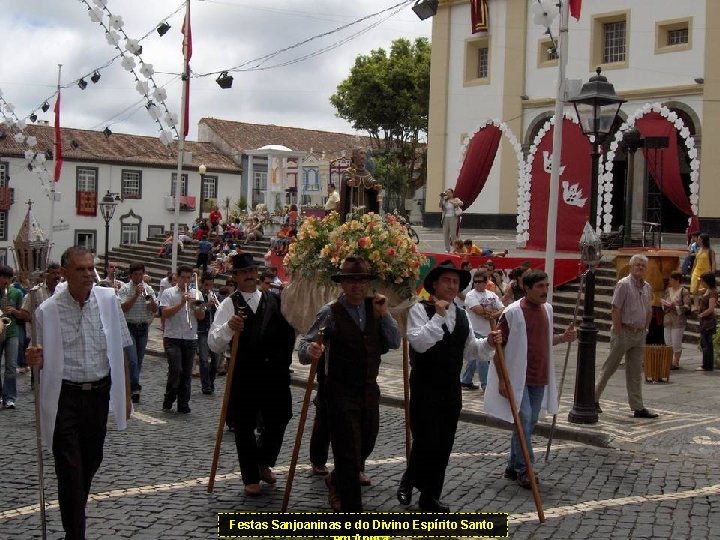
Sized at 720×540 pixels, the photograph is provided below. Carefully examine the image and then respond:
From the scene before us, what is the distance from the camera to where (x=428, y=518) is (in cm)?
645

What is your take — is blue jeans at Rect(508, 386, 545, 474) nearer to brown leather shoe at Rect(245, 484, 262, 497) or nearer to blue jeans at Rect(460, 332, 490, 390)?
brown leather shoe at Rect(245, 484, 262, 497)

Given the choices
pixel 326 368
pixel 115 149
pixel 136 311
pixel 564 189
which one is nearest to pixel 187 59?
pixel 564 189

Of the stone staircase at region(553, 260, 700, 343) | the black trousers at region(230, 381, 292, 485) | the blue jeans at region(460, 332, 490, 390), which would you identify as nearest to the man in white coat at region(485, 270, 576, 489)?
the black trousers at region(230, 381, 292, 485)

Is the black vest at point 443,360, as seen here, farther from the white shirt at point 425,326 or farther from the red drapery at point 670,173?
the red drapery at point 670,173

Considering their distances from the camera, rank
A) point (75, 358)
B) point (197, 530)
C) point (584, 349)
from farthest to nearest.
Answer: point (584, 349), point (197, 530), point (75, 358)

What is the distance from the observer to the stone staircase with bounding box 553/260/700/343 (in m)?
18.1

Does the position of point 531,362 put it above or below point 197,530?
above

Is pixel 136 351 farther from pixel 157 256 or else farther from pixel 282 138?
pixel 282 138

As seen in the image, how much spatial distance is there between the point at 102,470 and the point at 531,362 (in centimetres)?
359

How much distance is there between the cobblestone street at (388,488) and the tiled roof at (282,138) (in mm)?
50394

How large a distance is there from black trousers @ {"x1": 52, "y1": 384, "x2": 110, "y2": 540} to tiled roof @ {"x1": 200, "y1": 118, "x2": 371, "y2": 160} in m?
53.6

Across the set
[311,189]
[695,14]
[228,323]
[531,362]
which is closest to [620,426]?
[531,362]

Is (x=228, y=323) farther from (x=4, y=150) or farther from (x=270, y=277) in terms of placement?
(x=4, y=150)

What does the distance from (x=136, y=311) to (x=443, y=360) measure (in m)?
6.55
